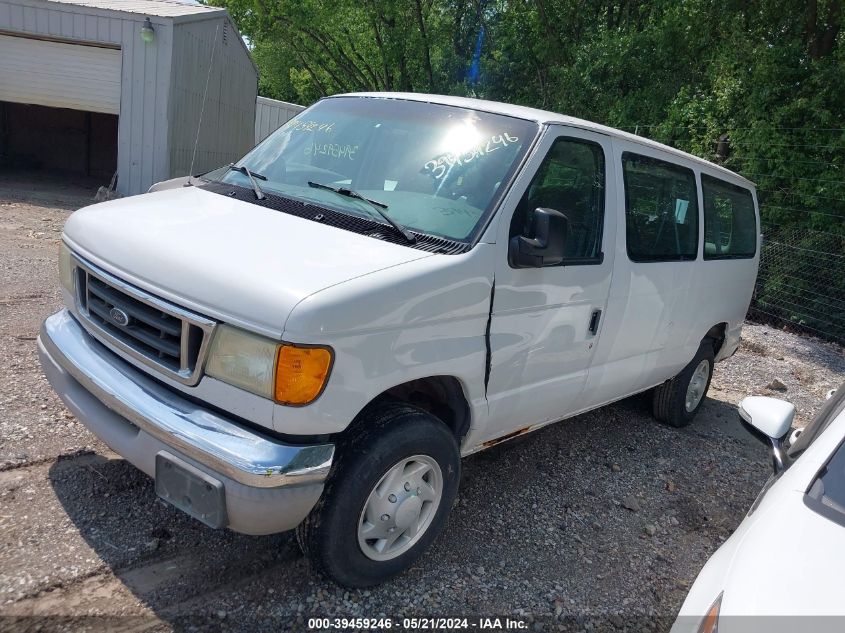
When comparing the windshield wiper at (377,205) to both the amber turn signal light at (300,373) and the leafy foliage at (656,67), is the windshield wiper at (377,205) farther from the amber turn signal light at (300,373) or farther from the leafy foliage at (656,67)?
the leafy foliage at (656,67)

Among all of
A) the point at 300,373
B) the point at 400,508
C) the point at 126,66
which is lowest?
the point at 400,508

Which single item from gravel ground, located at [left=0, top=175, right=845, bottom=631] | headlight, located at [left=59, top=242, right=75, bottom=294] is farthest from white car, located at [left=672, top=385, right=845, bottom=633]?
headlight, located at [left=59, top=242, right=75, bottom=294]

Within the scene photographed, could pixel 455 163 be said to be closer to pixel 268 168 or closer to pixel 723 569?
pixel 268 168

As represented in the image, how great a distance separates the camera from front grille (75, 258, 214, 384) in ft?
8.91

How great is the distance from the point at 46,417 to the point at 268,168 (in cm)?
197

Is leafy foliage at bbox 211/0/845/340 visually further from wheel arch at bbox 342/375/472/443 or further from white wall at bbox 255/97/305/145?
wheel arch at bbox 342/375/472/443

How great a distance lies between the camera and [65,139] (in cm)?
2030

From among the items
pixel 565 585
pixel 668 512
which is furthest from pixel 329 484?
pixel 668 512

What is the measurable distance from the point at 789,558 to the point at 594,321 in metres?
2.09

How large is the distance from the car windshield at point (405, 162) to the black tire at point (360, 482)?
86cm

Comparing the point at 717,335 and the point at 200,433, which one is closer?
the point at 200,433

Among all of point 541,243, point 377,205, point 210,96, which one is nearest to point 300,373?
point 377,205

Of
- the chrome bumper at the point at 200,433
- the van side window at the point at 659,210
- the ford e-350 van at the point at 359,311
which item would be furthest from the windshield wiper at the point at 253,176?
the van side window at the point at 659,210

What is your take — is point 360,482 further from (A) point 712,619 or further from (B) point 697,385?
(B) point 697,385
